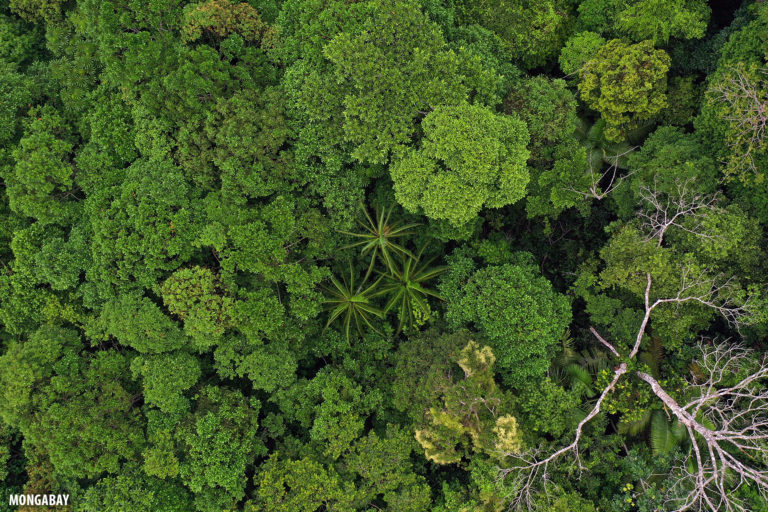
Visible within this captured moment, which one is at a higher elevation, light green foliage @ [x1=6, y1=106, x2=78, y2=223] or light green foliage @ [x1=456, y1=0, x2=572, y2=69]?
light green foliage @ [x1=456, y1=0, x2=572, y2=69]

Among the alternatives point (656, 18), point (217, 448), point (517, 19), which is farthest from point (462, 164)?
point (217, 448)

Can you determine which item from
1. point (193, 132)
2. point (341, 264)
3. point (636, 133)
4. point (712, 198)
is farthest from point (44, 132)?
point (712, 198)

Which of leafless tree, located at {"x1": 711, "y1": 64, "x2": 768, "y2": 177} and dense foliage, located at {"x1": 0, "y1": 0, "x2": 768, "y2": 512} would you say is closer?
leafless tree, located at {"x1": 711, "y1": 64, "x2": 768, "y2": 177}

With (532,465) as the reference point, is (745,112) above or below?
above

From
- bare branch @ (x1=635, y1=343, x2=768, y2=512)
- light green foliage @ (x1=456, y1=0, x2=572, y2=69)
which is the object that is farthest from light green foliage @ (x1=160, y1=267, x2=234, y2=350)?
bare branch @ (x1=635, y1=343, x2=768, y2=512)

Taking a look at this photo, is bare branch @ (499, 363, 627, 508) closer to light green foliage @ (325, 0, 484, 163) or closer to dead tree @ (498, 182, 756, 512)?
dead tree @ (498, 182, 756, 512)

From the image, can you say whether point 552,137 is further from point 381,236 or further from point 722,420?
point 722,420

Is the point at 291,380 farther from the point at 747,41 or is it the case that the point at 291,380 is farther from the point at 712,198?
the point at 747,41
